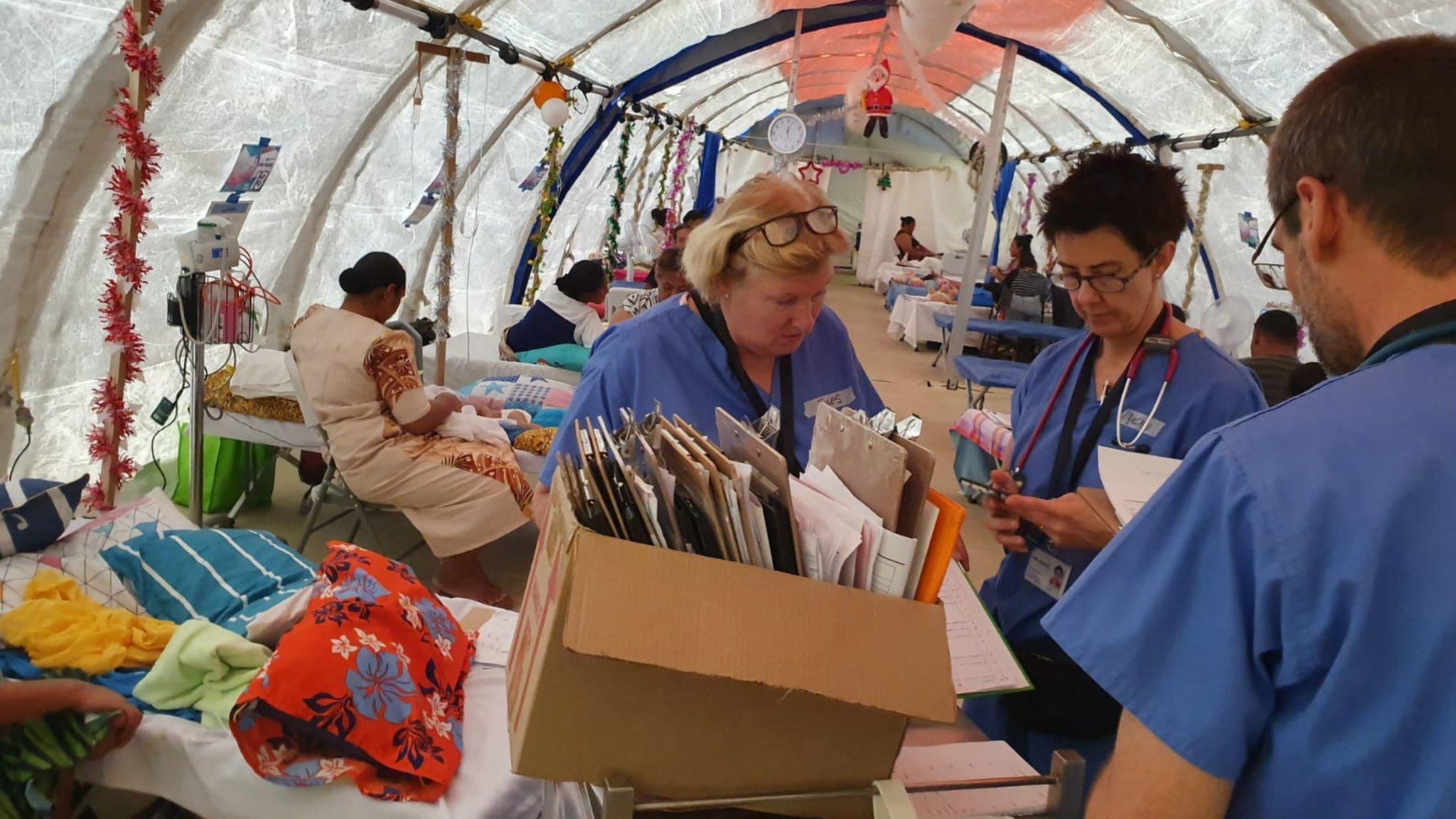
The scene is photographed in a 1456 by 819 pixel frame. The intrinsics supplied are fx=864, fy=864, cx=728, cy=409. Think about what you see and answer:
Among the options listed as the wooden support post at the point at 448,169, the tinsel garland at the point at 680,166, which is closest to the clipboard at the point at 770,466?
the wooden support post at the point at 448,169

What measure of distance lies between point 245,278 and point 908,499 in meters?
3.58

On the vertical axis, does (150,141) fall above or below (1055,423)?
above

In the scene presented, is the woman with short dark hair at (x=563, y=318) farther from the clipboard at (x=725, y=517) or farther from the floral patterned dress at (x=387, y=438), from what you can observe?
the clipboard at (x=725, y=517)

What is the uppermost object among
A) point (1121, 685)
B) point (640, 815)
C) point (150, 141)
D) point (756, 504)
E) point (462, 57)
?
point (462, 57)

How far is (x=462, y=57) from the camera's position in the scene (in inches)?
185

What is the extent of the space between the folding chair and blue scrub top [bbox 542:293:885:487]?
6.94ft

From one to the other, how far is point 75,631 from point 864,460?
2047mm

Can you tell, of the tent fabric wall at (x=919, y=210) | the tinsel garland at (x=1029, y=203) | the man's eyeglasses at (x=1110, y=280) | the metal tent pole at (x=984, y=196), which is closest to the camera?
the man's eyeglasses at (x=1110, y=280)

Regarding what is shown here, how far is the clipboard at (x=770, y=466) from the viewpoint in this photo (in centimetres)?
Result: 96

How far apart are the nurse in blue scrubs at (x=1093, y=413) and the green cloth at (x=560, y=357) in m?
4.15

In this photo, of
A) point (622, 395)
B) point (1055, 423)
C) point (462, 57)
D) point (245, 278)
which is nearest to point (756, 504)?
point (622, 395)

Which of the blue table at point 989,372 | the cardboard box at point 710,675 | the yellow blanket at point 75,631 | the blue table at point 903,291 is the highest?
the blue table at point 903,291

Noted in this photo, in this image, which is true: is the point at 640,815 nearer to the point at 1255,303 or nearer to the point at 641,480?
the point at 641,480

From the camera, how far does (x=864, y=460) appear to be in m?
1.06
